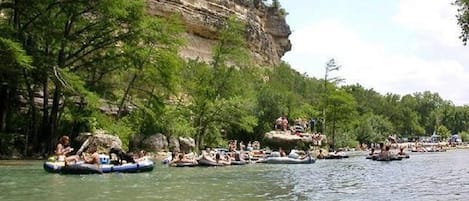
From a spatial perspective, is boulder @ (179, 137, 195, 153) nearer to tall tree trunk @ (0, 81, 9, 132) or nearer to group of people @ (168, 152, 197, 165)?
group of people @ (168, 152, 197, 165)

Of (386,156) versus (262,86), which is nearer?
(386,156)

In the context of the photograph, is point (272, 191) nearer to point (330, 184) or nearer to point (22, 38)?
point (330, 184)

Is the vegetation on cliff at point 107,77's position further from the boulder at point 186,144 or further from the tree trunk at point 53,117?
the boulder at point 186,144

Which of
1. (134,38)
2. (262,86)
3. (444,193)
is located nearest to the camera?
(444,193)

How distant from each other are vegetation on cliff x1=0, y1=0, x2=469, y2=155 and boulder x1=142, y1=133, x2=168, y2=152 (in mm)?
726

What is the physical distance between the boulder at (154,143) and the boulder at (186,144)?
240 centimetres

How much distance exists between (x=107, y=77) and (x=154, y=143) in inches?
235

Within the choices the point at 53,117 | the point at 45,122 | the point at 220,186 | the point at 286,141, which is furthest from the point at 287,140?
the point at 220,186

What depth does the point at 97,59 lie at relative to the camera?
41719 mm

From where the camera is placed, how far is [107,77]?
4478 cm

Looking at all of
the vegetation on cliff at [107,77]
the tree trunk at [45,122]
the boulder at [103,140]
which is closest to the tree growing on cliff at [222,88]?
the vegetation on cliff at [107,77]

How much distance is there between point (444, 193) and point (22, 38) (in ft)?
89.7

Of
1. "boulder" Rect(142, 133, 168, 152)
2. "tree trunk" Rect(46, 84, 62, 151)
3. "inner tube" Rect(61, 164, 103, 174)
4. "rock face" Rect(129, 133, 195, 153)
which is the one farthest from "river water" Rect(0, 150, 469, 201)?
"boulder" Rect(142, 133, 168, 152)

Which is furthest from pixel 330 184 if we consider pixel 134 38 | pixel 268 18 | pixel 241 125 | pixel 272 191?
pixel 268 18
